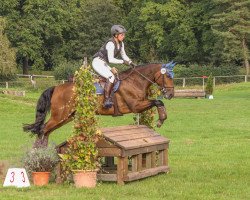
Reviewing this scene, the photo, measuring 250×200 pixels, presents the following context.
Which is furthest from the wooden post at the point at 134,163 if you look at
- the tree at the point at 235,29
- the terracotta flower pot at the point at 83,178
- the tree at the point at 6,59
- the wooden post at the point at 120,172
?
the tree at the point at 235,29

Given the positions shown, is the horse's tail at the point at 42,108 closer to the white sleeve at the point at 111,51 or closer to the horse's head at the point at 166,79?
the white sleeve at the point at 111,51

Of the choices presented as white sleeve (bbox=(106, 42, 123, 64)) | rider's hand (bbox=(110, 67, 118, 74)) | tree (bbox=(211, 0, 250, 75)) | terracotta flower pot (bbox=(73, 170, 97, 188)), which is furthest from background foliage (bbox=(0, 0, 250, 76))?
terracotta flower pot (bbox=(73, 170, 97, 188))

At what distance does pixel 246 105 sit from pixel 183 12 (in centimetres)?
4626

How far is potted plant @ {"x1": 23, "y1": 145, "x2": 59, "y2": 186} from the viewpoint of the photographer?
12.7m

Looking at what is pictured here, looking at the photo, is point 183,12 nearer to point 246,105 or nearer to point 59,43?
point 59,43

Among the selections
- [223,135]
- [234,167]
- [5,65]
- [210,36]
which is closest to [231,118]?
[223,135]

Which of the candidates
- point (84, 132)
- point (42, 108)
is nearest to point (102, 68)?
point (42, 108)

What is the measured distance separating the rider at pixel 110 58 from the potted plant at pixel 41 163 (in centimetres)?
185

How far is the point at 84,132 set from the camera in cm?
1237

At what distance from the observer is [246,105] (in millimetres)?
39812

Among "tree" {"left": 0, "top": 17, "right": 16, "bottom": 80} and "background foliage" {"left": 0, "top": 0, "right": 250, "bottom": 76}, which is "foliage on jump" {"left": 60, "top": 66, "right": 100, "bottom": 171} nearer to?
"tree" {"left": 0, "top": 17, "right": 16, "bottom": 80}

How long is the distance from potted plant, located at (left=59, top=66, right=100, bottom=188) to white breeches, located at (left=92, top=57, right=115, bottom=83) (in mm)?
1681

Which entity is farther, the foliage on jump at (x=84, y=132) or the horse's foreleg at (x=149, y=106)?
the horse's foreleg at (x=149, y=106)

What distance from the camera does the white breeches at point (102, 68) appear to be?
14.3 meters
